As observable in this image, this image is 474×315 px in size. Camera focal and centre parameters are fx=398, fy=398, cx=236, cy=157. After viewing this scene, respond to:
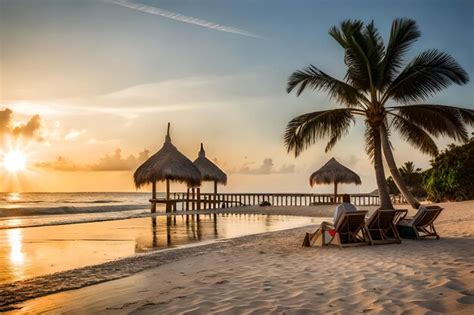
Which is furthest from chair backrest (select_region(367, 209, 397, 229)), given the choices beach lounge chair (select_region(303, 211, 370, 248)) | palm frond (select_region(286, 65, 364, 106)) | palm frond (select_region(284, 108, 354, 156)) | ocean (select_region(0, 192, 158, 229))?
ocean (select_region(0, 192, 158, 229))

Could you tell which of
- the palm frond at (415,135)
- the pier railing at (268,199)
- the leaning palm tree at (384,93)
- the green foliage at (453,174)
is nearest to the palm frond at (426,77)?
the leaning palm tree at (384,93)

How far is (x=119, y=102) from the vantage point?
52.9 feet

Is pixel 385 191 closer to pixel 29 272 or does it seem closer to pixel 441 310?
pixel 441 310

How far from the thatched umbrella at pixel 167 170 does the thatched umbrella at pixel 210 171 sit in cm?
374

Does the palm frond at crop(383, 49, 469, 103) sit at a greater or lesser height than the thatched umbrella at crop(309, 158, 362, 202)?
greater

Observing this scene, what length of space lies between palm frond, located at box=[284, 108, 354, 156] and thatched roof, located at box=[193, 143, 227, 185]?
18169mm

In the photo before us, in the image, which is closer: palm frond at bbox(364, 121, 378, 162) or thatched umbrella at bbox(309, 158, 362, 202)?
palm frond at bbox(364, 121, 378, 162)

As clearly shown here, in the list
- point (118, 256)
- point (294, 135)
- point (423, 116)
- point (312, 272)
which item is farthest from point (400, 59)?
point (118, 256)

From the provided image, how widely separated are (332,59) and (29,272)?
1097cm

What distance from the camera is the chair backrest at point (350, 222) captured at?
7.83 metres

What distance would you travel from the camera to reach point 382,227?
8648 mm

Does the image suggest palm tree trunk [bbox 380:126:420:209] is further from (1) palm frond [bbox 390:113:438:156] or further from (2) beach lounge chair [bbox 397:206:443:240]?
(2) beach lounge chair [bbox 397:206:443:240]

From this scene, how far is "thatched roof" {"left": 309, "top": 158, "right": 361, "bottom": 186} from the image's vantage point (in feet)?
90.2

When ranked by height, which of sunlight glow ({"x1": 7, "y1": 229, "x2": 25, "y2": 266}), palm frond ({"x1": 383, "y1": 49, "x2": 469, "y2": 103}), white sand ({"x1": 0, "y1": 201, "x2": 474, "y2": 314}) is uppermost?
palm frond ({"x1": 383, "y1": 49, "x2": 469, "y2": 103})
